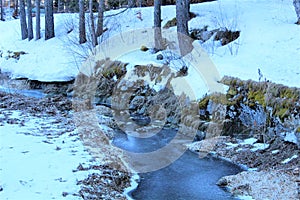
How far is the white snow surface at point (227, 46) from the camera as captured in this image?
10688 millimetres

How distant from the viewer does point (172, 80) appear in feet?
39.9

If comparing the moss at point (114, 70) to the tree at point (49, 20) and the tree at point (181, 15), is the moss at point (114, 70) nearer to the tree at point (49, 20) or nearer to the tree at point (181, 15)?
the tree at point (181, 15)

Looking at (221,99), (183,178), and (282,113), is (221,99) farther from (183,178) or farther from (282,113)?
(183,178)

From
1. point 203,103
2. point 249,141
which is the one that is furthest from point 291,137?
point 203,103

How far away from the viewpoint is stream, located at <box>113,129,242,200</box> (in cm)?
629

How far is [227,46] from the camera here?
44.4 ft

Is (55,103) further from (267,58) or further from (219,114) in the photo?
(267,58)

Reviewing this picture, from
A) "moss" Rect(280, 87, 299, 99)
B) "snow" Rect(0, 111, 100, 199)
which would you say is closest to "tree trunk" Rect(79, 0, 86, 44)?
"snow" Rect(0, 111, 100, 199)

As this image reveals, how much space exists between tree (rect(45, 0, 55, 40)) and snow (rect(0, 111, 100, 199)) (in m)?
14.5

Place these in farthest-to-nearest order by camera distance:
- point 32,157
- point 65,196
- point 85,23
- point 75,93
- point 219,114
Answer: point 85,23, point 75,93, point 219,114, point 32,157, point 65,196

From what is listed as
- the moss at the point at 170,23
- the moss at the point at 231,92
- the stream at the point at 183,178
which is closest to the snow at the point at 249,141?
the stream at the point at 183,178

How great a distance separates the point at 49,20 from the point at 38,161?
17343 mm

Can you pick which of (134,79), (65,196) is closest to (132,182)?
(65,196)

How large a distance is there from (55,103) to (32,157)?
248 inches
